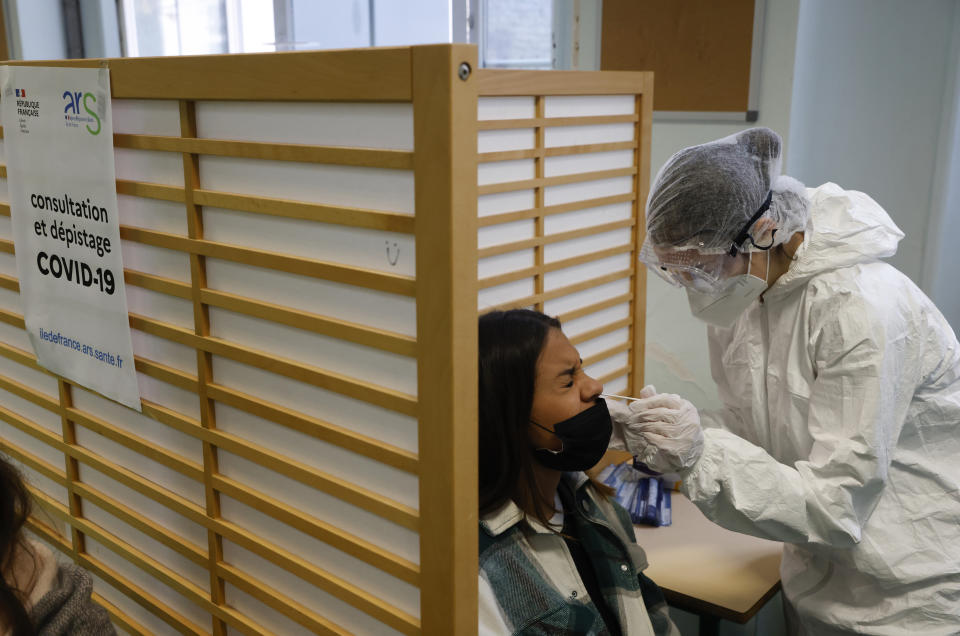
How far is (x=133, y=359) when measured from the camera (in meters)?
1.15

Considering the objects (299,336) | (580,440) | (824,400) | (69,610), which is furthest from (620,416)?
(69,610)

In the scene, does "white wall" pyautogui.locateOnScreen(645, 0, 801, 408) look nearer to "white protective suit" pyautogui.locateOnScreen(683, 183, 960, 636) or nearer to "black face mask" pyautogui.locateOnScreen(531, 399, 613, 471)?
"white protective suit" pyautogui.locateOnScreen(683, 183, 960, 636)

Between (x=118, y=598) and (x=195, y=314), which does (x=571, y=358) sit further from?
(x=118, y=598)

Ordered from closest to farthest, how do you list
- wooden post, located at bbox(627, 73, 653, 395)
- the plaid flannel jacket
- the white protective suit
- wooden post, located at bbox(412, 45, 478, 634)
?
wooden post, located at bbox(412, 45, 478, 634) → the plaid flannel jacket → the white protective suit → wooden post, located at bbox(627, 73, 653, 395)

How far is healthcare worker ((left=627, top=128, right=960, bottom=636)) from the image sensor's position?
1.50 metres

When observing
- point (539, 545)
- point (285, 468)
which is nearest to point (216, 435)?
point (285, 468)

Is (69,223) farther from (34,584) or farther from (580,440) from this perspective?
(580,440)

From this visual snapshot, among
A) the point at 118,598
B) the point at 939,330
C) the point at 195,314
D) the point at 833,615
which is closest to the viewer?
the point at 195,314

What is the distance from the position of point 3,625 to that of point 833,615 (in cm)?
149

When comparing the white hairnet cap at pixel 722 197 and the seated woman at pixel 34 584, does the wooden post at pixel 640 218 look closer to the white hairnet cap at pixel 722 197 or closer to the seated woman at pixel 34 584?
the white hairnet cap at pixel 722 197

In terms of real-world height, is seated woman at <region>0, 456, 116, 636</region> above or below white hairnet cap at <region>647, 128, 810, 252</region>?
below

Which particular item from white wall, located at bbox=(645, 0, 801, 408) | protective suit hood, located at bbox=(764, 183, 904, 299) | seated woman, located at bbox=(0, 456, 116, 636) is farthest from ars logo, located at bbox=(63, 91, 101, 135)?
white wall, located at bbox=(645, 0, 801, 408)

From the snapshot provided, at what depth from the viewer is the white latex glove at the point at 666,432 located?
4.97 feet

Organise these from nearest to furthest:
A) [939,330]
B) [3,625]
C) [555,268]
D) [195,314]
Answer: [3,625]
[195,314]
[555,268]
[939,330]
